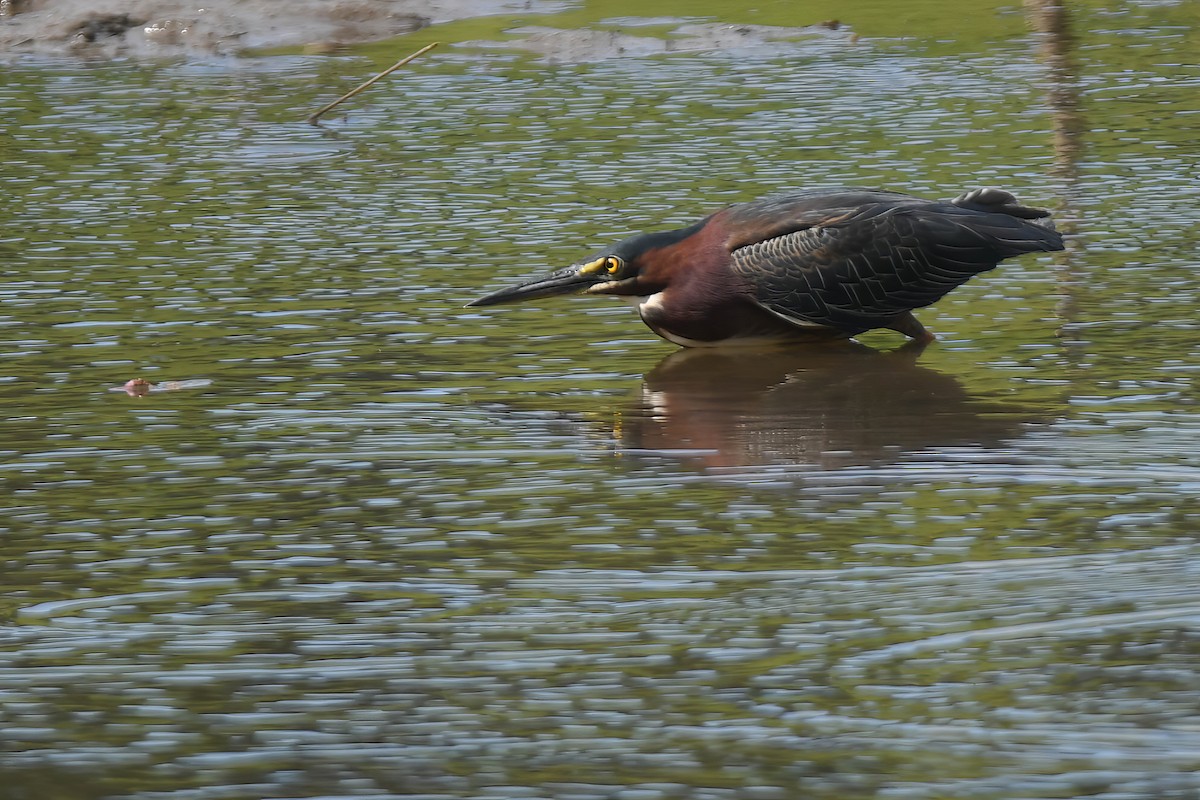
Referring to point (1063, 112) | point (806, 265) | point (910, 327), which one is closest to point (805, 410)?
point (806, 265)

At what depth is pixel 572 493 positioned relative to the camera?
5.87 meters

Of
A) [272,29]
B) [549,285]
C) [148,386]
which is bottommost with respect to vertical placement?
[148,386]

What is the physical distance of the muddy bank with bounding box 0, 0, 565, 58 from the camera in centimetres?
1691

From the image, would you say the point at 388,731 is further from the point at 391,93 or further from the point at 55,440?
the point at 391,93

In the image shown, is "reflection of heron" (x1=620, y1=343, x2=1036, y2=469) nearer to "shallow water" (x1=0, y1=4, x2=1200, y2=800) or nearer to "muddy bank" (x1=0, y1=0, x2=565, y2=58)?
"shallow water" (x1=0, y1=4, x2=1200, y2=800)

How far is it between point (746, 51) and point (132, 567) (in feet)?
35.9

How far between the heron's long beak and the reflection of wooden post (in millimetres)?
1892

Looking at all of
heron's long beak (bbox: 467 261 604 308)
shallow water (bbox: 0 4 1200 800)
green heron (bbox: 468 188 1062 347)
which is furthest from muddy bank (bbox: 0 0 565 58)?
green heron (bbox: 468 188 1062 347)

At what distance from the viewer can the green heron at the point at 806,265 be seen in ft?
25.1

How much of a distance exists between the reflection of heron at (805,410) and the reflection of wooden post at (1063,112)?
98 centimetres

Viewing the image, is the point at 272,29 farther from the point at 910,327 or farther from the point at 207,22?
the point at 910,327

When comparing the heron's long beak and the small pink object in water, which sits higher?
the heron's long beak

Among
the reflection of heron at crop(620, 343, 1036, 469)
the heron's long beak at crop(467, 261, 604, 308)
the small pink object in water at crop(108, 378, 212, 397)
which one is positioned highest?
the heron's long beak at crop(467, 261, 604, 308)

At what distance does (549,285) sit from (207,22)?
10179mm
